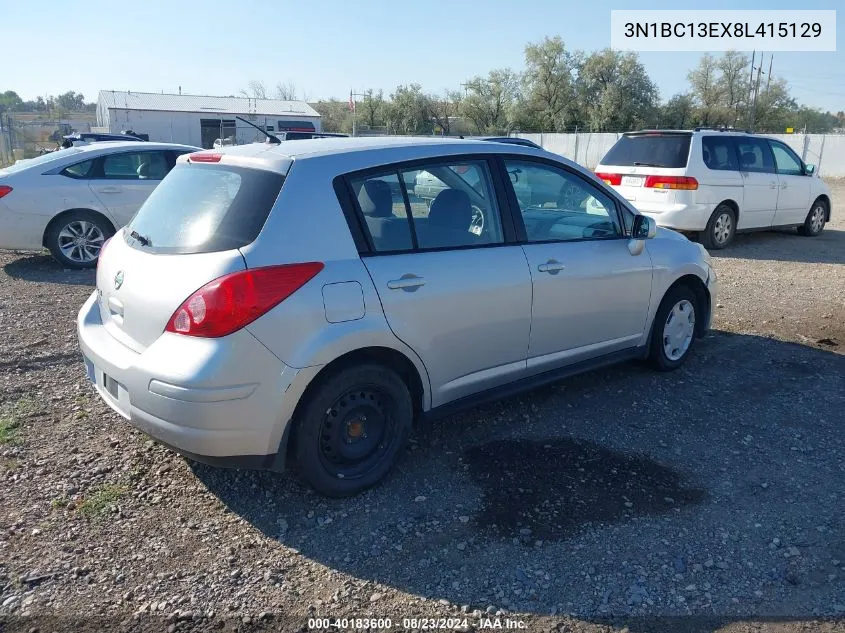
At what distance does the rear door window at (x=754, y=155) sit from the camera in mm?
11348

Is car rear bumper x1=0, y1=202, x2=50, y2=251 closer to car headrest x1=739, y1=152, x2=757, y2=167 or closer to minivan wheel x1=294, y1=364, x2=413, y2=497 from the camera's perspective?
minivan wheel x1=294, y1=364, x2=413, y2=497

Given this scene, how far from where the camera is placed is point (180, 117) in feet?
159

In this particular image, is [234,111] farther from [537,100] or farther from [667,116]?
[667,116]

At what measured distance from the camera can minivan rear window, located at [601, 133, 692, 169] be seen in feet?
35.0

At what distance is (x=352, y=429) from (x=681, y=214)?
8571 mm

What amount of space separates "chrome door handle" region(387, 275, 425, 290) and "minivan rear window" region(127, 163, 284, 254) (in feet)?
2.31

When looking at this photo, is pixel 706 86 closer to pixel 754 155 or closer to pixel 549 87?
pixel 549 87

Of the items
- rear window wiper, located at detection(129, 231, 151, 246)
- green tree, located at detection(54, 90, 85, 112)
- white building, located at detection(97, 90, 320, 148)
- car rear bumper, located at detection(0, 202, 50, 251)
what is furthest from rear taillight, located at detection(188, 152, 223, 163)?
green tree, located at detection(54, 90, 85, 112)

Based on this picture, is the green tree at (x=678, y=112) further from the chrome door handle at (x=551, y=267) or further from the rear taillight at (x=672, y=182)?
the chrome door handle at (x=551, y=267)

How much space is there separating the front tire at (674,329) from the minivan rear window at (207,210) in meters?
3.23

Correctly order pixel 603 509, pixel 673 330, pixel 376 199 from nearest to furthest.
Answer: pixel 603 509 < pixel 376 199 < pixel 673 330

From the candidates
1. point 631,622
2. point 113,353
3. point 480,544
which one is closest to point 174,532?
point 113,353

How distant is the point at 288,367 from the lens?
10.5 ft

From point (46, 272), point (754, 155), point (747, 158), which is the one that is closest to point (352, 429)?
point (46, 272)
